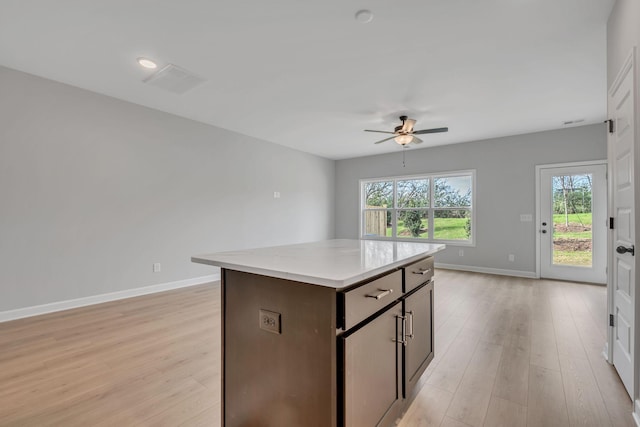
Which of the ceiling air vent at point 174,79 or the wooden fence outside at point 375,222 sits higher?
the ceiling air vent at point 174,79

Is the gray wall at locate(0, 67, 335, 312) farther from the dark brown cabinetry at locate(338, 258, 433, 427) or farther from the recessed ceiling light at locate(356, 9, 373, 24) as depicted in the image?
the dark brown cabinetry at locate(338, 258, 433, 427)

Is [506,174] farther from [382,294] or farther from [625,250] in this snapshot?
[382,294]

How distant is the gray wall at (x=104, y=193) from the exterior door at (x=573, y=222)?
5165mm

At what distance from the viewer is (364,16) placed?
212 centimetres

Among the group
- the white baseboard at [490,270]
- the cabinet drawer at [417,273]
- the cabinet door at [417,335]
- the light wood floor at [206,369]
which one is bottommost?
the light wood floor at [206,369]

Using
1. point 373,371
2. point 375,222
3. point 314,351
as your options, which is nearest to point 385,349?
point 373,371

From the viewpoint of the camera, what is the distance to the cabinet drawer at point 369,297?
106 cm

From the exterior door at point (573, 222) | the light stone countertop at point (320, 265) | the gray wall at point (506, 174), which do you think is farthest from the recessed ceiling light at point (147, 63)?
the exterior door at point (573, 222)

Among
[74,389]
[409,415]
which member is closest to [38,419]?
[74,389]

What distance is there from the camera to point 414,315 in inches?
65.0

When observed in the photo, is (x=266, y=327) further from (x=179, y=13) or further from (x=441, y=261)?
(x=441, y=261)

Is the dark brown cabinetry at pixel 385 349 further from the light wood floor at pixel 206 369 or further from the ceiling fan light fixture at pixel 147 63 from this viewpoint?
the ceiling fan light fixture at pixel 147 63

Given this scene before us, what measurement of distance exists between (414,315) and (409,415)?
1.75 feet

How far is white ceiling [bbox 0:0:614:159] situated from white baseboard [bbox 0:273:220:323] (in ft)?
8.13
